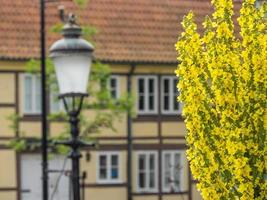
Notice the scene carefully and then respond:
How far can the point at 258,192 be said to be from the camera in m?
7.14

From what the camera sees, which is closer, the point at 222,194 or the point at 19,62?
the point at 222,194

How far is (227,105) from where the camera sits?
713 cm

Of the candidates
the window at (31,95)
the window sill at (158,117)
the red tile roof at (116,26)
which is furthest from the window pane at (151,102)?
the window at (31,95)

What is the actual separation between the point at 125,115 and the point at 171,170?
91.8 inches

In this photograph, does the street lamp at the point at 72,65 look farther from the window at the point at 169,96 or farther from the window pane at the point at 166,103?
the window pane at the point at 166,103

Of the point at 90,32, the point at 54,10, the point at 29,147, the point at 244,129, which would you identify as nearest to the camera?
the point at 244,129

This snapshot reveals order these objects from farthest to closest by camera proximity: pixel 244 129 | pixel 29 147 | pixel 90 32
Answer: pixel 29 147 < pixel 90 32 < pixel 244 129

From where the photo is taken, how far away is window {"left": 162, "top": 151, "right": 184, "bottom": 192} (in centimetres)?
2980

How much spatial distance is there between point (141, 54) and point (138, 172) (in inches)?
139

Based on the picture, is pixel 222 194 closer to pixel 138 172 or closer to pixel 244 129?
pixel 244 129

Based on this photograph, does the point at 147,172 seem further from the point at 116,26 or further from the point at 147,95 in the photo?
the point at 116,26

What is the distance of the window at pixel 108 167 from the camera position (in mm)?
29125

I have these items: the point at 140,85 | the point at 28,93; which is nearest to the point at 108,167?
the point at 140,85

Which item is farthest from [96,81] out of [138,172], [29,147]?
[138,172]
